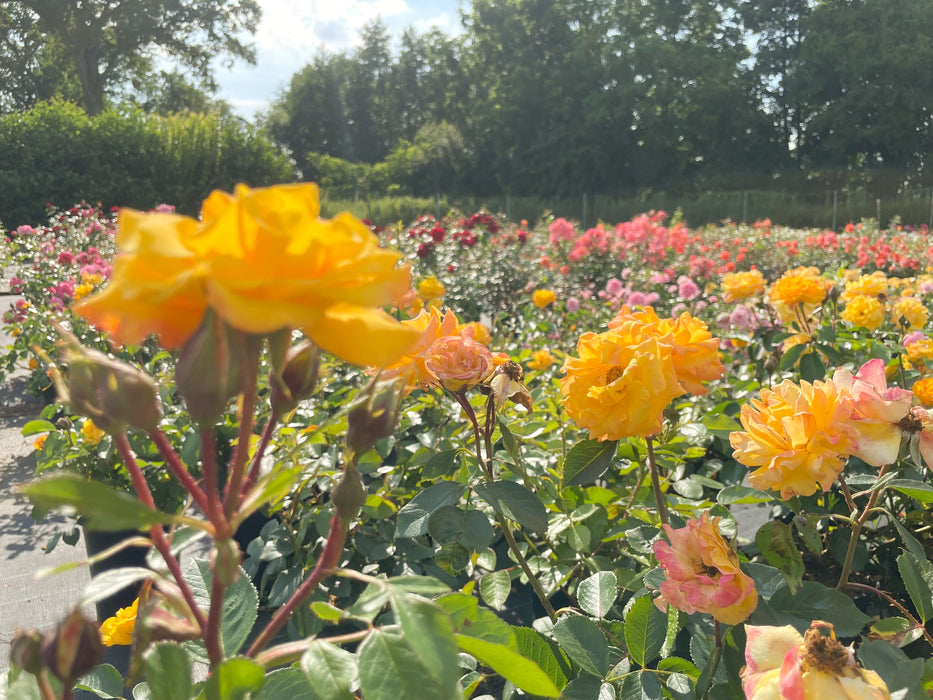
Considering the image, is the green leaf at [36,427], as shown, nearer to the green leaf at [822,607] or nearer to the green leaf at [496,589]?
the green leaf at [496,589]

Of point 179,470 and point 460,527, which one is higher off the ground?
point 179,470

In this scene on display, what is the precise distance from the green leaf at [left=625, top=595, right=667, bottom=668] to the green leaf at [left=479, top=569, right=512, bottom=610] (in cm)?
23

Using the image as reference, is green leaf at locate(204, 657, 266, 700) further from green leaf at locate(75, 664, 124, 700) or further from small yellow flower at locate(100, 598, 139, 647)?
small yellow flower at locate(100, 598, 139, 647)

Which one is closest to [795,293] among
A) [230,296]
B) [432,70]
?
[230,296]

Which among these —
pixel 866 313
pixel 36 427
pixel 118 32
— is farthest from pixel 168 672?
pixel 118 32

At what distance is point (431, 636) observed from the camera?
0.29 meters

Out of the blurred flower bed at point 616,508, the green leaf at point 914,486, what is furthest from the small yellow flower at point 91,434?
the green leaf at point 914,486

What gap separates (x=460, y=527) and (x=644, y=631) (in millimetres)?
218

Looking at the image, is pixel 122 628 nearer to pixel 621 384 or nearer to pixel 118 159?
pixel 621 384

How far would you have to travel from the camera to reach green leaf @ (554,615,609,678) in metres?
0.59

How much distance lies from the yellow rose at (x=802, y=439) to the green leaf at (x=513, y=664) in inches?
12.6

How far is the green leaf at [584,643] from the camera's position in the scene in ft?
1.94

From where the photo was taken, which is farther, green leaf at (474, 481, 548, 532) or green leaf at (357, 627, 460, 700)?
green leaf at (474, 481, 548, 532)

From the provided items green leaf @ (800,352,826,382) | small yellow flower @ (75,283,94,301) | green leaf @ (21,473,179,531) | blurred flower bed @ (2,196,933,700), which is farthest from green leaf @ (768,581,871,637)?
small yellow flower @ (75,283,94,301)
